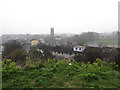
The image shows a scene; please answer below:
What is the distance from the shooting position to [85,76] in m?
2.84

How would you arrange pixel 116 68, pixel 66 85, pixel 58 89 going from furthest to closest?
pixel 116 68
pixel 66 85
pixel 58 89

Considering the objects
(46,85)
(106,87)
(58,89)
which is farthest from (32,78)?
(106,87)

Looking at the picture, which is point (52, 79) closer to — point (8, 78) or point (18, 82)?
point (18, 82)

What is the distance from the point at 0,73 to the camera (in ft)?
10.3

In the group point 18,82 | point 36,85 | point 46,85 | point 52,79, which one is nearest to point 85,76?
point 52,79

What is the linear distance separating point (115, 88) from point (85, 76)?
2.21ft

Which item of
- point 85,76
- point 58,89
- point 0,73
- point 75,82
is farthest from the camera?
point 0,73

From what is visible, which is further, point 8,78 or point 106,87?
point 8,78

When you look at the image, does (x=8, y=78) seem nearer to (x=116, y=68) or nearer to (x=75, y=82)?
(x=75, y=82)

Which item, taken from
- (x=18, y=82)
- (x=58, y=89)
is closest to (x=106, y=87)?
(x=58, y=89)

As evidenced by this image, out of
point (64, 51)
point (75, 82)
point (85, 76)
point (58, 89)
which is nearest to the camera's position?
point (58, 89)

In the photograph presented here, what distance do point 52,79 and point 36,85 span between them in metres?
0.42

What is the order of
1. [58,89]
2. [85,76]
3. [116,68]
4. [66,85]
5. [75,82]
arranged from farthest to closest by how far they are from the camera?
[116,68] → [85,76] → [75,82] → [66,85] → [58,89]

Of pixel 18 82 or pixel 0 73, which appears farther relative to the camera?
pixel 0 73
